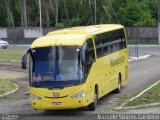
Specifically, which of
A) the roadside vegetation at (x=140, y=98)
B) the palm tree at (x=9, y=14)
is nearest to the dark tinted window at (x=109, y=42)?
the roadside vegetation at (x=140, y=98)

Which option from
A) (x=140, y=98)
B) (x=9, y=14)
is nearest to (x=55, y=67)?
(x=140, y=98)

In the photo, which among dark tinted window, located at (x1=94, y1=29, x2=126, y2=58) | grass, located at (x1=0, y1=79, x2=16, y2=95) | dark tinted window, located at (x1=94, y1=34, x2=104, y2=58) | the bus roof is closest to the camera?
the bus roof

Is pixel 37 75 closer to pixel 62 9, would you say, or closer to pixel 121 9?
pixel 121 9

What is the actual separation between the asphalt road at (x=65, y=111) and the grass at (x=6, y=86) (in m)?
0.51

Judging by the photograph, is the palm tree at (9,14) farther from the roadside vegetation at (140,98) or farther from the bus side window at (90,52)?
the bus side window at (90,52)

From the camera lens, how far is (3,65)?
39469 mm

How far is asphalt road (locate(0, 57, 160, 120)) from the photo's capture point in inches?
727

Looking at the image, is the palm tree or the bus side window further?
the palm tree

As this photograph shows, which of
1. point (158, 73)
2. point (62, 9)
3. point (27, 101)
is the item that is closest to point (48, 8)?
point (62, 9)

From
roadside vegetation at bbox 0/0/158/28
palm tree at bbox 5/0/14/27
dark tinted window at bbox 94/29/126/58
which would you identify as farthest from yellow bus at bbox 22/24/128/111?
palm tree at bbox 5/0/14/27

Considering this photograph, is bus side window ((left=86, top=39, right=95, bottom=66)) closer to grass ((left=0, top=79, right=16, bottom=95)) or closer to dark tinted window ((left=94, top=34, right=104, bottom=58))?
dark tinted window ((left=94, top=34, right=104, bottom=58))

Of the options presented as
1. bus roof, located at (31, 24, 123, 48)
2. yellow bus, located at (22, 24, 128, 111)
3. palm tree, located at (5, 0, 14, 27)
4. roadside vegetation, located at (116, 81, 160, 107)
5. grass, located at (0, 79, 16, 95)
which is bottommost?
palm tree, located at (5, 0, 14, 27)

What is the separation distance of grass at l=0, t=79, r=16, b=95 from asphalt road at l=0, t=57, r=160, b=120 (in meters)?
0.51

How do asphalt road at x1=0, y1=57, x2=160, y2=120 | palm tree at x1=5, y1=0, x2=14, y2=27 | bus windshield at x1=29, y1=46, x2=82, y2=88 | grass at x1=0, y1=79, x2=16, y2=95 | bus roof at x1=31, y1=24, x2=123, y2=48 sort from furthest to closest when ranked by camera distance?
1. palm tree at x1=5, y1=0, x2=14, y2=27
2. grass at x1=0, y1=79, x2=16, y2=95
3. bus roof at x1=31, y1=24, x2=123, y2=48
4. asphalt road at x1=0, y1=57, x2=160, y2=120
5. bus windshield at x1=29, y1=46, x2=82, y2=88
